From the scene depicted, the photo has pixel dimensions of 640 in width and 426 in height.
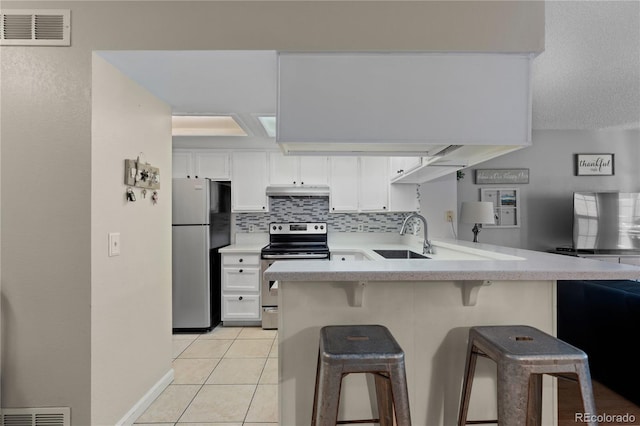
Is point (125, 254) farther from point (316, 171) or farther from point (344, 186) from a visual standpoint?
point (344, 186)

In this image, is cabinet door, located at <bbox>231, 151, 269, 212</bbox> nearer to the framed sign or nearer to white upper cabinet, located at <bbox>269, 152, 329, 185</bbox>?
white upper cabinet, located at <bbox>269, 152, 329, 185</bbox>

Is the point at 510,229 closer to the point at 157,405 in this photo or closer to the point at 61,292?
the point at 157,405

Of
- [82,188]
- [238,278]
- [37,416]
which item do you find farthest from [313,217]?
[37,416]

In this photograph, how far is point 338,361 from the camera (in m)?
1.23

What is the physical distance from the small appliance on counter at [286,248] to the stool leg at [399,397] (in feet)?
8.39

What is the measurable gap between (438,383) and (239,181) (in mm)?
3346

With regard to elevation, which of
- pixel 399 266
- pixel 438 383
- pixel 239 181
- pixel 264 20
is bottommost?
pixel 438 383

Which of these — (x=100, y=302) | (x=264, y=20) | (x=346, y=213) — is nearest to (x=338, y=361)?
(x=100, y=302)

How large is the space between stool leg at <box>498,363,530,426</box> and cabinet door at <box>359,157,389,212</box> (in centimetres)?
309

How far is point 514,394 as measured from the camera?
1.23 m

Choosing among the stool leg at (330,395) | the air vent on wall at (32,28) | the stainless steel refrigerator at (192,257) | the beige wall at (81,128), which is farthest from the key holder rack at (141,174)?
the stool leg at (330,395)

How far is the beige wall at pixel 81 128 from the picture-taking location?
1.71 metres

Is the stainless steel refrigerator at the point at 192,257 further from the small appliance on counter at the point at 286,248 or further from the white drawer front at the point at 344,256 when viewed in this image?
the white drawer front at the point at 344,256

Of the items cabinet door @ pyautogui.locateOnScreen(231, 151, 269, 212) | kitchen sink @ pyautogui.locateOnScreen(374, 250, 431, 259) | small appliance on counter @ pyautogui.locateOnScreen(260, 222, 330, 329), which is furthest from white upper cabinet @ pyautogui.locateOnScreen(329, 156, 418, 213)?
cabinet door @ pyautogui.locateOnScreen(231, 151, 269, 212)
